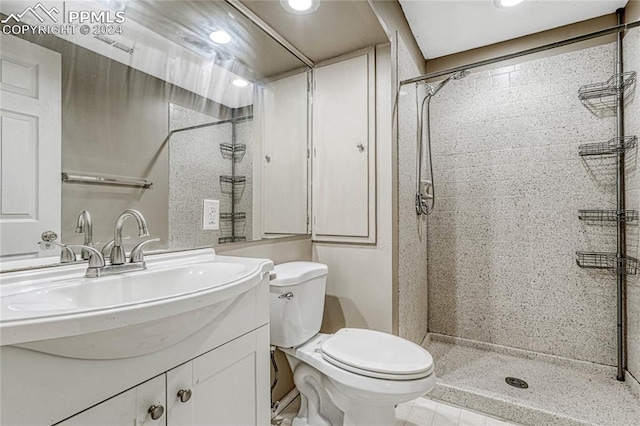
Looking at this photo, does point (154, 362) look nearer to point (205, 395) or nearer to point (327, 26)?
point (205, 395)

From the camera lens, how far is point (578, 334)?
A: 2.09 meters

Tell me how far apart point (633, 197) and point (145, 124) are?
2559 mm

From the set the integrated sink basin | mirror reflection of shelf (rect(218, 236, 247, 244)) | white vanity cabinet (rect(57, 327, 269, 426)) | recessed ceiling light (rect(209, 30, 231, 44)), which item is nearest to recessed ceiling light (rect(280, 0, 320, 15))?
recessed ceiling light (rect(209, 30, 231, 44))

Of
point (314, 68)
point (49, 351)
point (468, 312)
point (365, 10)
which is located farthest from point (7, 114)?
point (468, 312)

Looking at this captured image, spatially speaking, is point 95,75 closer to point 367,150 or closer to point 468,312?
point 367,150

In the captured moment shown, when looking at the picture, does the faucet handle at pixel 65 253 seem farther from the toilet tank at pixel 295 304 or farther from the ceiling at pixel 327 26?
the ceiling at pixel 327 26

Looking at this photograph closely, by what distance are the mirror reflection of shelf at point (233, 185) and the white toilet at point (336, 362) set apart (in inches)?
16.8

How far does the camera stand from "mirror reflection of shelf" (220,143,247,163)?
4.89 ft

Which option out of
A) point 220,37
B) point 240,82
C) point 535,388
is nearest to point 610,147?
point 535,388

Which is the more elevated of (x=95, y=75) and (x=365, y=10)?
(x=365, y=10)

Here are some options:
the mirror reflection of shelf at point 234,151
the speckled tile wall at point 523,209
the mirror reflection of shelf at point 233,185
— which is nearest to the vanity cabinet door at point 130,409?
the mirror reflection of shelf at point 233,185

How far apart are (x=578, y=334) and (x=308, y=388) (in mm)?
1851

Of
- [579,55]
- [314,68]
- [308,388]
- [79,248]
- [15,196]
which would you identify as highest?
[579,55]

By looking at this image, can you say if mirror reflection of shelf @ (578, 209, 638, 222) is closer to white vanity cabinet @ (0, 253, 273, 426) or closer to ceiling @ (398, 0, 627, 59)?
ceiling @ (398, 0, 627, 59)
